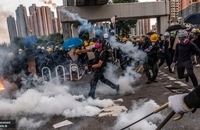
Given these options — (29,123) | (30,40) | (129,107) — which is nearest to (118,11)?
(30,40)

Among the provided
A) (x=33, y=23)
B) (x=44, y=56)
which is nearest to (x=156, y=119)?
(x=33, y=23)

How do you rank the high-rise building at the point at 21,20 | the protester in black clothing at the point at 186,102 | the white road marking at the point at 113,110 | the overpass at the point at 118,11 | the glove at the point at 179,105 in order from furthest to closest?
1. the overpass at the point at 118,11
2. the high-rise building at the point at 21,20
3. the white road marking at the point at 113,110
4. the glove at the point at 179,105
5. the protester in black clothing at the point at 186,102

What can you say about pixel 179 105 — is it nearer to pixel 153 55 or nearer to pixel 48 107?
pixel 48 107

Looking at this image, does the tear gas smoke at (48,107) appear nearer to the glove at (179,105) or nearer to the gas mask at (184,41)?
the gas mask at (184,41)

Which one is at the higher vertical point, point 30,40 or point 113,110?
point 30,40

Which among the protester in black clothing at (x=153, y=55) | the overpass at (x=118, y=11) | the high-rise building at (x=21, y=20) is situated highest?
the overpass at (x=118, y=11)

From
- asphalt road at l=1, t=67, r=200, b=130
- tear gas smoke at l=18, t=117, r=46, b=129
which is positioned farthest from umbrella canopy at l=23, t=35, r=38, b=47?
tear gas smoke at l=18, t=117, r=46, b=129

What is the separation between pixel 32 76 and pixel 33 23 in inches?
80.1

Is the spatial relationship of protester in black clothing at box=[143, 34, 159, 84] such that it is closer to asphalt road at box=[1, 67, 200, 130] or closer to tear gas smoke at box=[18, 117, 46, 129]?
asphalt road at box=[1, 67, 200, 130]

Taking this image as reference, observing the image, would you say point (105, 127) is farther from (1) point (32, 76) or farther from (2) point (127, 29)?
(2) point (127, 29)

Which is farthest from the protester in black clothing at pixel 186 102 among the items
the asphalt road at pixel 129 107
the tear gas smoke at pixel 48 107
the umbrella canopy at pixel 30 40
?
the umbrella canopy at pixel 30 40

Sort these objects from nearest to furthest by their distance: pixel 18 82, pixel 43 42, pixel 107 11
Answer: pixel 18 82 → pixel 43 42 → pixel 107 11

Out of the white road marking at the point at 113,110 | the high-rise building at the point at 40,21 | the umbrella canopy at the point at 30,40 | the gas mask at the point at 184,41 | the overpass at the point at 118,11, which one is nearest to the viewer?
the white road marking at the point at 113,110

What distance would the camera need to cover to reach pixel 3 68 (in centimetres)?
792
